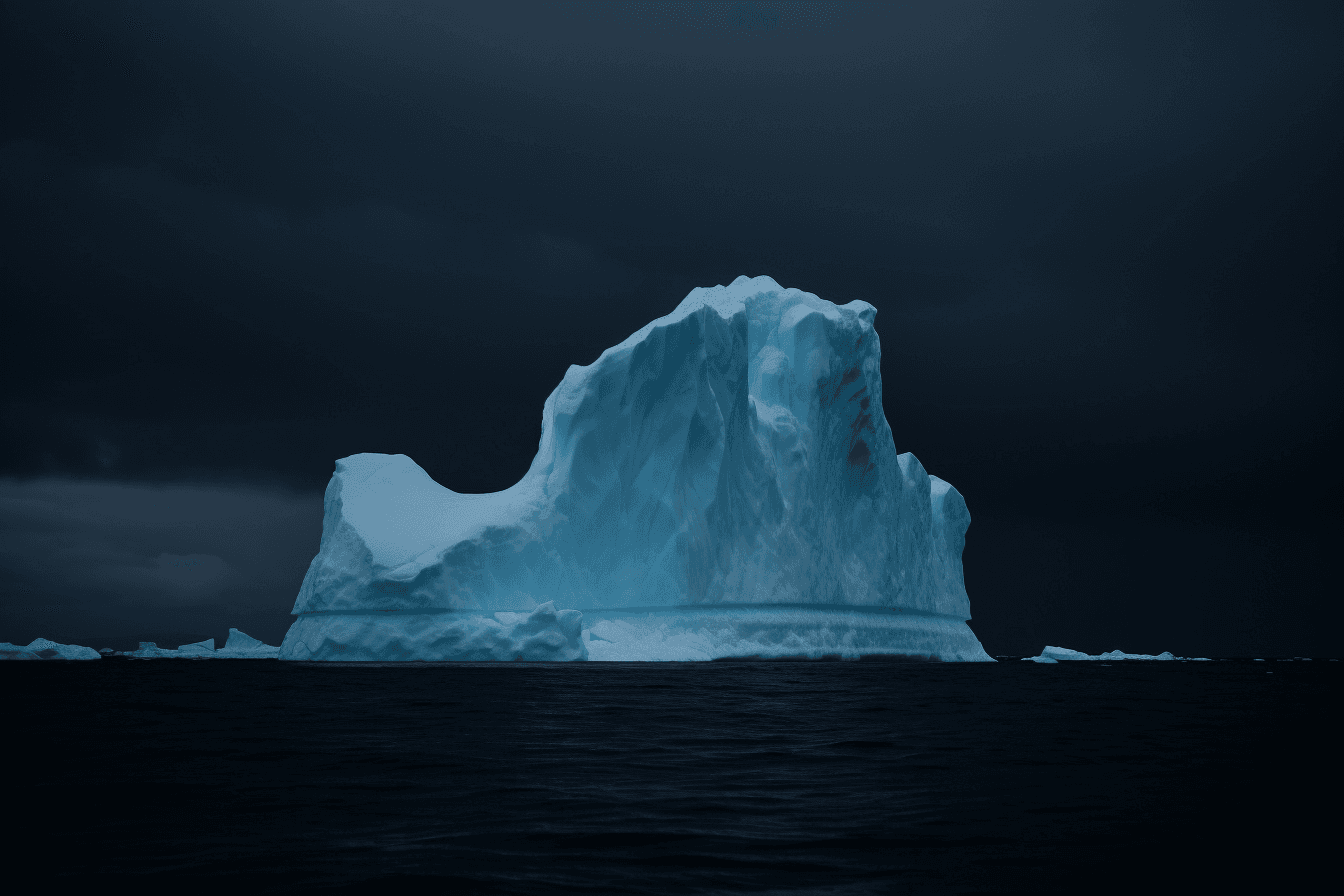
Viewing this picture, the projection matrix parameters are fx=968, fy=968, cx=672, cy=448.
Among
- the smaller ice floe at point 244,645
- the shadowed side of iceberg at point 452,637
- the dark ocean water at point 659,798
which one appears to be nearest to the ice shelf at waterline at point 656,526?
the shadowed side of iceberg at point 452,637

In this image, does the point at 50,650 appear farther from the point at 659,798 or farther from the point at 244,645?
the point at 659,798

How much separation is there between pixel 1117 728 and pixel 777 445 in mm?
14821

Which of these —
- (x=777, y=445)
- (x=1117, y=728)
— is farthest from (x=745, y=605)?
(x=1117, y=728)

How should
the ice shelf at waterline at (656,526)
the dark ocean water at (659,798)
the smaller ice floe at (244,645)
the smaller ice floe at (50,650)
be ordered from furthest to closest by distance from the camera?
the smaller ice floe at (244,645)
the smaller ice floe at (50,650)
the ice shelf at waterline at (656,526)
the dark ocean water at (659,798)

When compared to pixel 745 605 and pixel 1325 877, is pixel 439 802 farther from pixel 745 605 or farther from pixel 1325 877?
pixel 745 605

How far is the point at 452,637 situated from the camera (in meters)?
20.1

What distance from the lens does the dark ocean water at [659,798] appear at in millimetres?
4309

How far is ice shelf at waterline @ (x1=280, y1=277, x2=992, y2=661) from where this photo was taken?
68.2 ft

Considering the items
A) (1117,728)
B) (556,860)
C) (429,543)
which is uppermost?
(429,543)

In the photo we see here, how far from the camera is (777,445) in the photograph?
25172 mm

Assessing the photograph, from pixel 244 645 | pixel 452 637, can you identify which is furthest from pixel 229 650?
pixel 452 637

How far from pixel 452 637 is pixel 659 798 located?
49.3 ft

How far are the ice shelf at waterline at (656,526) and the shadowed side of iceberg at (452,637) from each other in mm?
42

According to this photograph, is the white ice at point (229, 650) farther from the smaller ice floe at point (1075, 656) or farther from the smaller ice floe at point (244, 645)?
the smaller ice floe at point (1075, 656)
